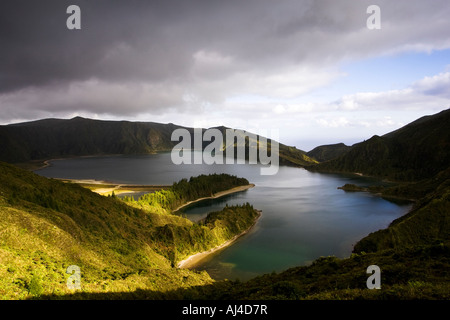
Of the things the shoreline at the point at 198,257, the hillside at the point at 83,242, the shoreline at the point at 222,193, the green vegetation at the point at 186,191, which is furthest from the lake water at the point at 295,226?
the hillside at the point at 83,242

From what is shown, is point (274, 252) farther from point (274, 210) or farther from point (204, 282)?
point (274, 210)

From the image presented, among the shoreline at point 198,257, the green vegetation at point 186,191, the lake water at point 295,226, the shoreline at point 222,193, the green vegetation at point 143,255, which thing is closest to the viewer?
the green vegetation at point 143,255

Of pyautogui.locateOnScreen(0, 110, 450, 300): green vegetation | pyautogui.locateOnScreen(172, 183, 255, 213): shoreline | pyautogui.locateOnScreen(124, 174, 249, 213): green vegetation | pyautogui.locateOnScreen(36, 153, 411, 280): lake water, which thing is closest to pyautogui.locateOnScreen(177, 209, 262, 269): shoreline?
pyautogui.locateOnScreen(0, 110, 450, 300): green vegetation

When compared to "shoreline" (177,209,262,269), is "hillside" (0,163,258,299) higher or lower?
higher

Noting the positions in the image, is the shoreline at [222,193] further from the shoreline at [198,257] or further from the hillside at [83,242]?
the hillside at [83,242]

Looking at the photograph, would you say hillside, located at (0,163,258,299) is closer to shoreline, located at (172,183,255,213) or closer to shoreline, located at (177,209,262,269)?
shoreline, located at (177,209,262,269)

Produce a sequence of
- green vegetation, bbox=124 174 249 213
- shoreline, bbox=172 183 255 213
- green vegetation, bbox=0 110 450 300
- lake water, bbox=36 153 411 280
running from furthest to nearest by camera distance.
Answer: shoreline, bbox=172 183 255 213 < green vegetation, bbox=124 174 249 213 < lake water, bbox=36 153 411 280 < green vegetation, bbox=0 110 450 300

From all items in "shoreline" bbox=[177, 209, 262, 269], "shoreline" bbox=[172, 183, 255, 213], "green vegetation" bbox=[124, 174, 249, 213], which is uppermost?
"green vegetation" bbox=[124, 174, 249, 213]

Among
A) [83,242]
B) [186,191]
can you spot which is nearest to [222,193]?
[186,191]
